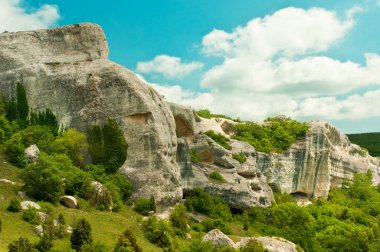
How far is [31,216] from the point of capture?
25.8m

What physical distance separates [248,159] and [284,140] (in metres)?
12.7

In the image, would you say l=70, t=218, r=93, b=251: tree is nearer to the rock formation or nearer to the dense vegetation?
the rock formation

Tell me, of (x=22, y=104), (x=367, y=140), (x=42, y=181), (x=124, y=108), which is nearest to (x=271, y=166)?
(x=124, y=108)

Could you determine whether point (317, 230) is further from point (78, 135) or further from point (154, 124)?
point (78, 135)

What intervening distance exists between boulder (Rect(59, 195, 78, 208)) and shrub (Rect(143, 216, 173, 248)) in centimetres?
483

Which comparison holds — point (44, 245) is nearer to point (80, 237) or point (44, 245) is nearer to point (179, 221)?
point (80, 237)

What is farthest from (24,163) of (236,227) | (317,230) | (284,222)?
(317,230)

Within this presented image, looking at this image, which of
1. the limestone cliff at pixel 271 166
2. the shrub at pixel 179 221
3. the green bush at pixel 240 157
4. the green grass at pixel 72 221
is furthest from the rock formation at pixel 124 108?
the green grass at pixel 72 221

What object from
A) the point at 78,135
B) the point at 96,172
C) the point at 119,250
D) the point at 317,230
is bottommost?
the point at 317,230

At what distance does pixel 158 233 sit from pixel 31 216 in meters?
8.34

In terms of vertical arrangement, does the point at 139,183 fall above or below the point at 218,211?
above

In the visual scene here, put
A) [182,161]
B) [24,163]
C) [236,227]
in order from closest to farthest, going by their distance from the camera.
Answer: [24,163]
[236,227]
[182,161]

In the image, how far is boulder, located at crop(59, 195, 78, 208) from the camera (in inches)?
1208

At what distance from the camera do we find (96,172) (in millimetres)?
36969
